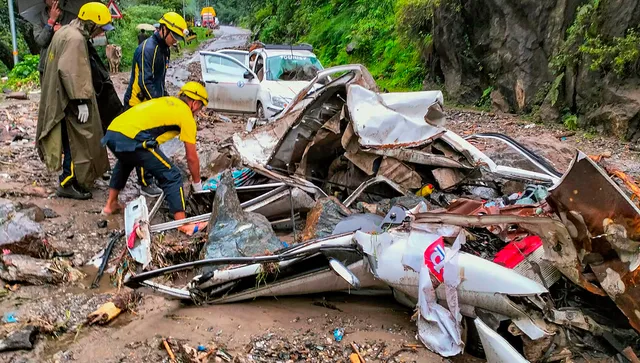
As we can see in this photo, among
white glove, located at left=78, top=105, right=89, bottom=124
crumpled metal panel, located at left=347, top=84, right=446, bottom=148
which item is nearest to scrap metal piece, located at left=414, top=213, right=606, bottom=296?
crumpled metal panel, located at left=347, top=84, right=446, bottom=148

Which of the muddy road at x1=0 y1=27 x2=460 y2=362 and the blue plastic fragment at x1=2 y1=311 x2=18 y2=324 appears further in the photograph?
the blue plastic fragment at x1=2 y1=311 x2=18 y2=324

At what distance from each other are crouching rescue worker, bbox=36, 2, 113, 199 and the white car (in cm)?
475

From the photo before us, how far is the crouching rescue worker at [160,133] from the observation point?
445cm

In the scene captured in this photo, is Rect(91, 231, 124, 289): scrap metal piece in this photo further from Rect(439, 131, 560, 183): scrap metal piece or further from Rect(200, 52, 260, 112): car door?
Rect(200, 52, 260, 112): car door

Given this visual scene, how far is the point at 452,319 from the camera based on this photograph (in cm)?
263

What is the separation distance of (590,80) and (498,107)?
244 centimetres

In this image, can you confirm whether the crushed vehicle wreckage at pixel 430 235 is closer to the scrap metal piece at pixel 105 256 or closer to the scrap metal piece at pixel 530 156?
the scrap metal piece at pixel 530 156

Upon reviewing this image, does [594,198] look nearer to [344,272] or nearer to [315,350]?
[344,272]

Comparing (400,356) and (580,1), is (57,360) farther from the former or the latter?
(580,1)

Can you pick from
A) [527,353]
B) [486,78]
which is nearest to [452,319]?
[527,353]

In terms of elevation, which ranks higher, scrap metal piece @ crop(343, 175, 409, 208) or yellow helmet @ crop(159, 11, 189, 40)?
yellow helmet @ crop(159, 11, 189, 40)

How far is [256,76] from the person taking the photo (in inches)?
406

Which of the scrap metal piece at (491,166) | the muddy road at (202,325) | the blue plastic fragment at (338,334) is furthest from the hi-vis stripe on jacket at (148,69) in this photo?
the blue plastic fragment at (338,334)

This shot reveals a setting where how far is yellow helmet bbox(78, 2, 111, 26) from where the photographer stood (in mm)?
4973
